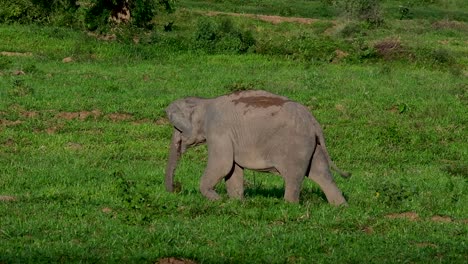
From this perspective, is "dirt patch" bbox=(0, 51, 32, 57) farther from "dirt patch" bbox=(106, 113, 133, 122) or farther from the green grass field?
"dirt patch" bbox=(106, 113, 133, 122)

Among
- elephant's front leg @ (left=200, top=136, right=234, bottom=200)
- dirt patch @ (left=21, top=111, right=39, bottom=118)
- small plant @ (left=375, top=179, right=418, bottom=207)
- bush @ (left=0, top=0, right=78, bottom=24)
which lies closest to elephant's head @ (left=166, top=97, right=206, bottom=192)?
elephant's front leg @ (left=200, top=136, right=234, bottom=200)

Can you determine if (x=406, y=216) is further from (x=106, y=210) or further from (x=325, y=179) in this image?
(x=106, y=210)

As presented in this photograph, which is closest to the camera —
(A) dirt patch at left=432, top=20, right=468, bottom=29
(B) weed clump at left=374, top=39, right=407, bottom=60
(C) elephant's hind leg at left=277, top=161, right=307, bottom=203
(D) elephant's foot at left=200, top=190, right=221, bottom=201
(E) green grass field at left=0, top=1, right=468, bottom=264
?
(E) green grass field at left=0, top=1, right=468, bottom=264

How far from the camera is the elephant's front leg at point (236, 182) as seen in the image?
11836mm

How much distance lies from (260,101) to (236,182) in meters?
0.99

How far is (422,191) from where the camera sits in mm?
13203

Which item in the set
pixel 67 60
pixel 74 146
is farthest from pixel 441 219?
pixel 67 60

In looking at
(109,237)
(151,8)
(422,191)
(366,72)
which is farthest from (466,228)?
(151,8)

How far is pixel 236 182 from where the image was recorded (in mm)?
11859

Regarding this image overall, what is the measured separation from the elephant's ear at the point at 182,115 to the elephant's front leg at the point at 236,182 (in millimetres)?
681

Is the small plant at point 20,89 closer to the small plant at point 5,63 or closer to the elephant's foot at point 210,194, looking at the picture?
the small plant at point 5,63

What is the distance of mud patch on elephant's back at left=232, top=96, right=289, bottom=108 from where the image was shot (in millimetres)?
11516

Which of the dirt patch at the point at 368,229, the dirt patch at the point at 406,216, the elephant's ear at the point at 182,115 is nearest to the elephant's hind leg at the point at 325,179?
the dirt patch at the point at 406,216

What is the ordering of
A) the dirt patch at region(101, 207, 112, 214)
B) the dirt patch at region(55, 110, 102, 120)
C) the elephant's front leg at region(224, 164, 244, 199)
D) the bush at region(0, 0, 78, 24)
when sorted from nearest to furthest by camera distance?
the dirt patch at region(101, 207, 112, 214) < the elephant's front leg at region(224, 164, 244, 199) < the dirt patch at region(55, 110, 102, 120) < the bush at region(0, 0, 78, 24)
